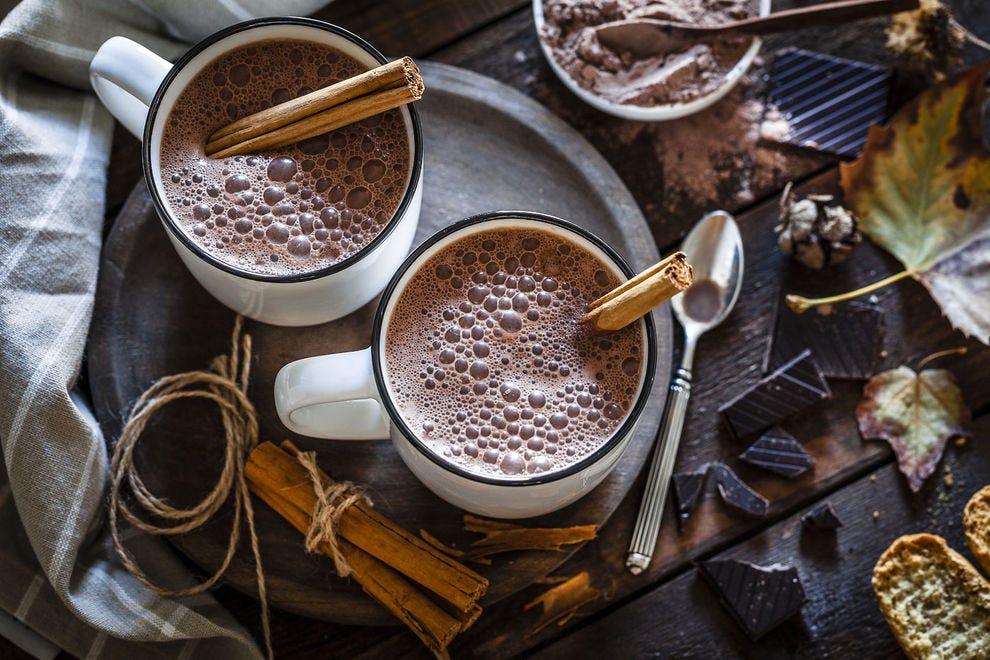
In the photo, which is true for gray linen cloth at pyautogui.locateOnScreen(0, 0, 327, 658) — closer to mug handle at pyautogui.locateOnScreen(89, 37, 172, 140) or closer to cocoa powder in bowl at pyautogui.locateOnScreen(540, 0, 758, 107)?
mug handle at pyautogui.locateOnScreen(89, 37, 172, 140)

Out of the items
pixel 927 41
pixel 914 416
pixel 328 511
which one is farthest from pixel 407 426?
pixel 927 41

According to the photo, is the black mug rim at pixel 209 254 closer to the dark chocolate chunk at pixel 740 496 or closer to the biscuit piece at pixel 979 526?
the dark chocolate chunk at pixel 740 496

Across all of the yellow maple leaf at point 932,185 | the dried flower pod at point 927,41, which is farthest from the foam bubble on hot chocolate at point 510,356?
the dried flower pod at point 927,41

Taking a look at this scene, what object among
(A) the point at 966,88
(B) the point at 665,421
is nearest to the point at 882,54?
(A) the point at 966,88

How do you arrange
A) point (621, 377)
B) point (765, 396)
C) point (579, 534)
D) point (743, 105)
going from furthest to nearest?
point (743, 105) < point (765, 396) < point (579, 534) < point (621, 377)

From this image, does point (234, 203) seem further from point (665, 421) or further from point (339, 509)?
point (665, 421)

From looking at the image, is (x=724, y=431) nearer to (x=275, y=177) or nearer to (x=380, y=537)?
(x=380, y=537)
